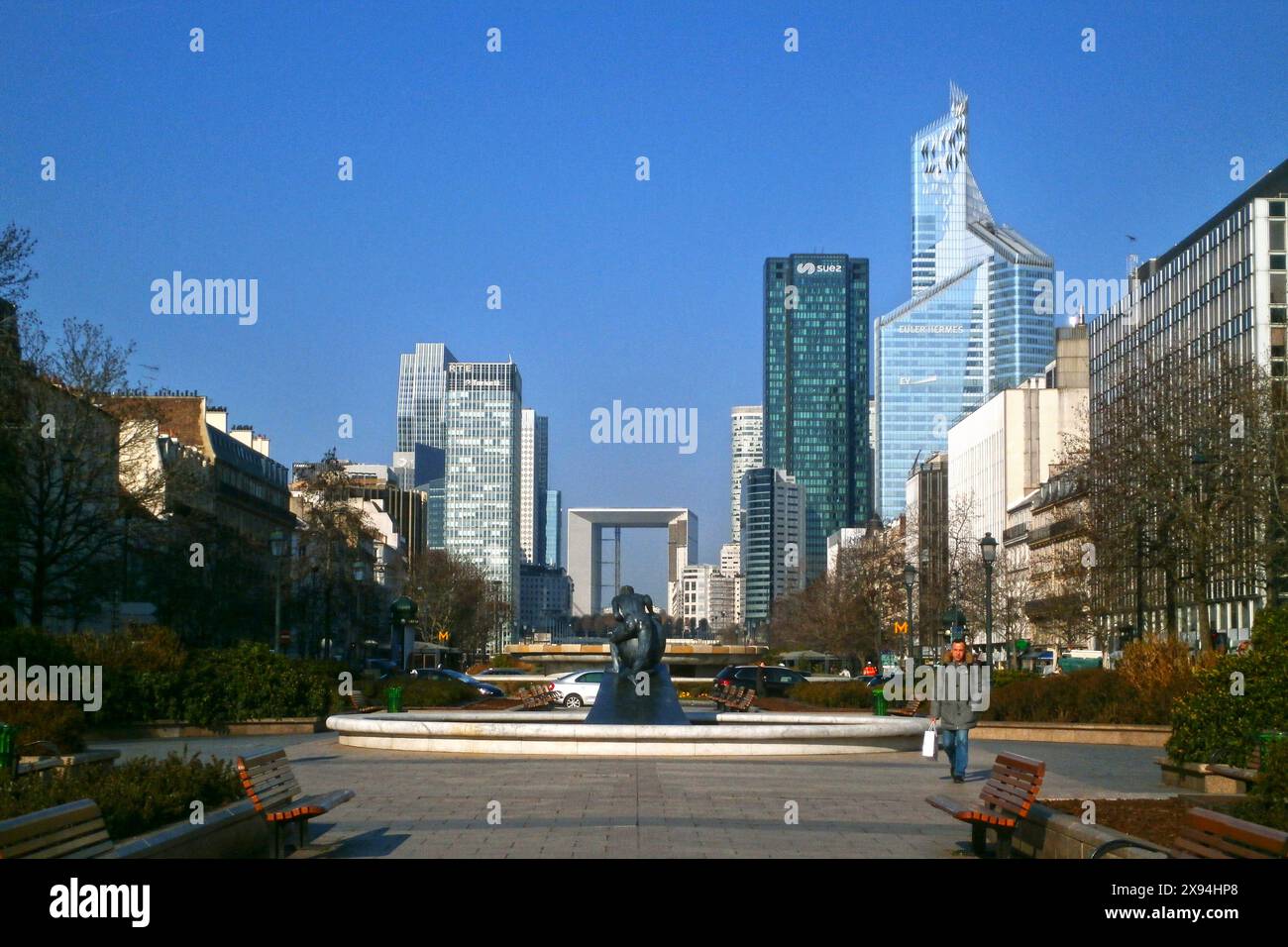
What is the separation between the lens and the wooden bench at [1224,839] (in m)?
8.90

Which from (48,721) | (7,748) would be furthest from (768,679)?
(7,748)

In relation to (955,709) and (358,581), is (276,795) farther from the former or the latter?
(358,581)

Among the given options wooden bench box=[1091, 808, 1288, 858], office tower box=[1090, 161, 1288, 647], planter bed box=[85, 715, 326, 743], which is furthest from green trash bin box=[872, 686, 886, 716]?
wooden bench box=[1091, 808, 1288, 858]

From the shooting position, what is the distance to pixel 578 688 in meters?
50.3

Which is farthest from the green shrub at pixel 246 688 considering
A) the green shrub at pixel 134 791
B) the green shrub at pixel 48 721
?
the green shrub at pixel 134 791

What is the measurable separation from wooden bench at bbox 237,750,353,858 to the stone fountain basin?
Answer: 1179 centimetres

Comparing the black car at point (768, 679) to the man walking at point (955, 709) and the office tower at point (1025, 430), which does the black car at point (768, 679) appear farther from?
the office tower at point (1025, 430)

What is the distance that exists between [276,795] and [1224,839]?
806 centimetres

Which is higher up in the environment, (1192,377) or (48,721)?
(1192,377)

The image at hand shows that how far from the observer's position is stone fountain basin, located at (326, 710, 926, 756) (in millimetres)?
26203

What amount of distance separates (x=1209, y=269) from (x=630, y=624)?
2929 inches

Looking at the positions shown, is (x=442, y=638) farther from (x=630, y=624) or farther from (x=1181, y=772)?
(x=1181, y=772)
